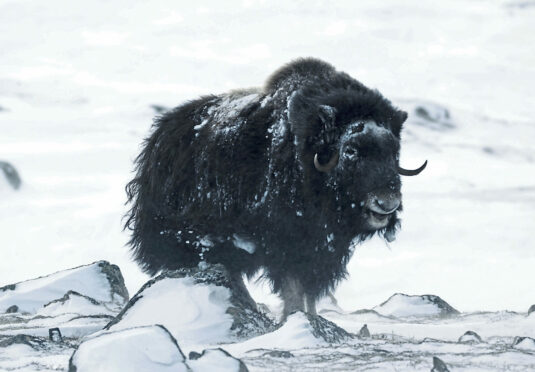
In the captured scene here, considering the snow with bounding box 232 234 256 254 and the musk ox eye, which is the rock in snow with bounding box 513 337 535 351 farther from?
the snow with bounding box 232 234 256 254

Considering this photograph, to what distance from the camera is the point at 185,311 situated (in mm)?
5922

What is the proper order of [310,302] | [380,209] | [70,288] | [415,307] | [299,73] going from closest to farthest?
1. [380,209]
2. [310,302]
3. [299,73]
4. [415,307]
5. [70,288]

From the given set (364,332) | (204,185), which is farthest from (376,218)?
(204,185)

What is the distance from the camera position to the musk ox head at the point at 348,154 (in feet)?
20.8

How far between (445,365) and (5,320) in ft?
13.9

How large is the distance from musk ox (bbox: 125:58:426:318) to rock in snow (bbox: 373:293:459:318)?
1.34 meters

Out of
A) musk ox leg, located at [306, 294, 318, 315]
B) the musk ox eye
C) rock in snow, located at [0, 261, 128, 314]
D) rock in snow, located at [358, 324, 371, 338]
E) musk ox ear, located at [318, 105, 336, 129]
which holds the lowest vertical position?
rock in snow, located at [0, 261, 128, 314]

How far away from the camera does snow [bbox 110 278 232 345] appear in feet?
18.8

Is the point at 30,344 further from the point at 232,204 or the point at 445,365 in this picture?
the point at 445,365

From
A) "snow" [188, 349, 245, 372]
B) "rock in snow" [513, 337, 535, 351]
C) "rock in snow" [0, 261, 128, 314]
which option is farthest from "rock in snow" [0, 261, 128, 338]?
"rock in snow" [513, 337, 535, 351]

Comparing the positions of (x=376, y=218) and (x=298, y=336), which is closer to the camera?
(x=298, y=336)

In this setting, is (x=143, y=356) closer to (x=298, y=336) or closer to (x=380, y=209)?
(x=298, y=336)

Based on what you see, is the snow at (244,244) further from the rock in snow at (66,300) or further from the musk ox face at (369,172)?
the rock in snow at (66,300)

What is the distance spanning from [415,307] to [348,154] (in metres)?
2.32
